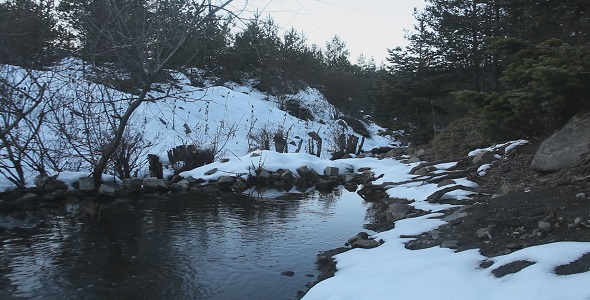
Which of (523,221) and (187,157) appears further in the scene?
(187,157)

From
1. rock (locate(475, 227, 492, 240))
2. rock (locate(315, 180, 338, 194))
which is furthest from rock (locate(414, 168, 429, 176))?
→ rock (locate(475, 227, 492, 240))

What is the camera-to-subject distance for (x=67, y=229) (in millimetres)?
6824

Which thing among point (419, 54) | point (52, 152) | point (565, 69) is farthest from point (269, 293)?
point (419, 54)

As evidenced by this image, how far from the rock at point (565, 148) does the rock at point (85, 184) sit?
27.9 feet

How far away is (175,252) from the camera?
5.70 metres

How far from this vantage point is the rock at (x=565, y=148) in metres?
5.91

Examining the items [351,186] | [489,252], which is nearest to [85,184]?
[351,186]

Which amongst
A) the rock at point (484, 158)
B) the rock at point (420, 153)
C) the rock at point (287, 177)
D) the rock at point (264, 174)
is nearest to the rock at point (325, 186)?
the rock at point (287, 177)

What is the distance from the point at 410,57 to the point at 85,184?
13.5 metres

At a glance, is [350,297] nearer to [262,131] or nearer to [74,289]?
[74,289]

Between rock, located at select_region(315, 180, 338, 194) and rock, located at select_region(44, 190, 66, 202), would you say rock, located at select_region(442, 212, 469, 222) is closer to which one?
rock, located at select_region(315, 180, 338, 194)

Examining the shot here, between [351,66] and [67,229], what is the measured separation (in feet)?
147

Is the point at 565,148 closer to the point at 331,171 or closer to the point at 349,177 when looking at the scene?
the point at 349,177

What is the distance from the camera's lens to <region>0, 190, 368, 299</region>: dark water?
4.52m
